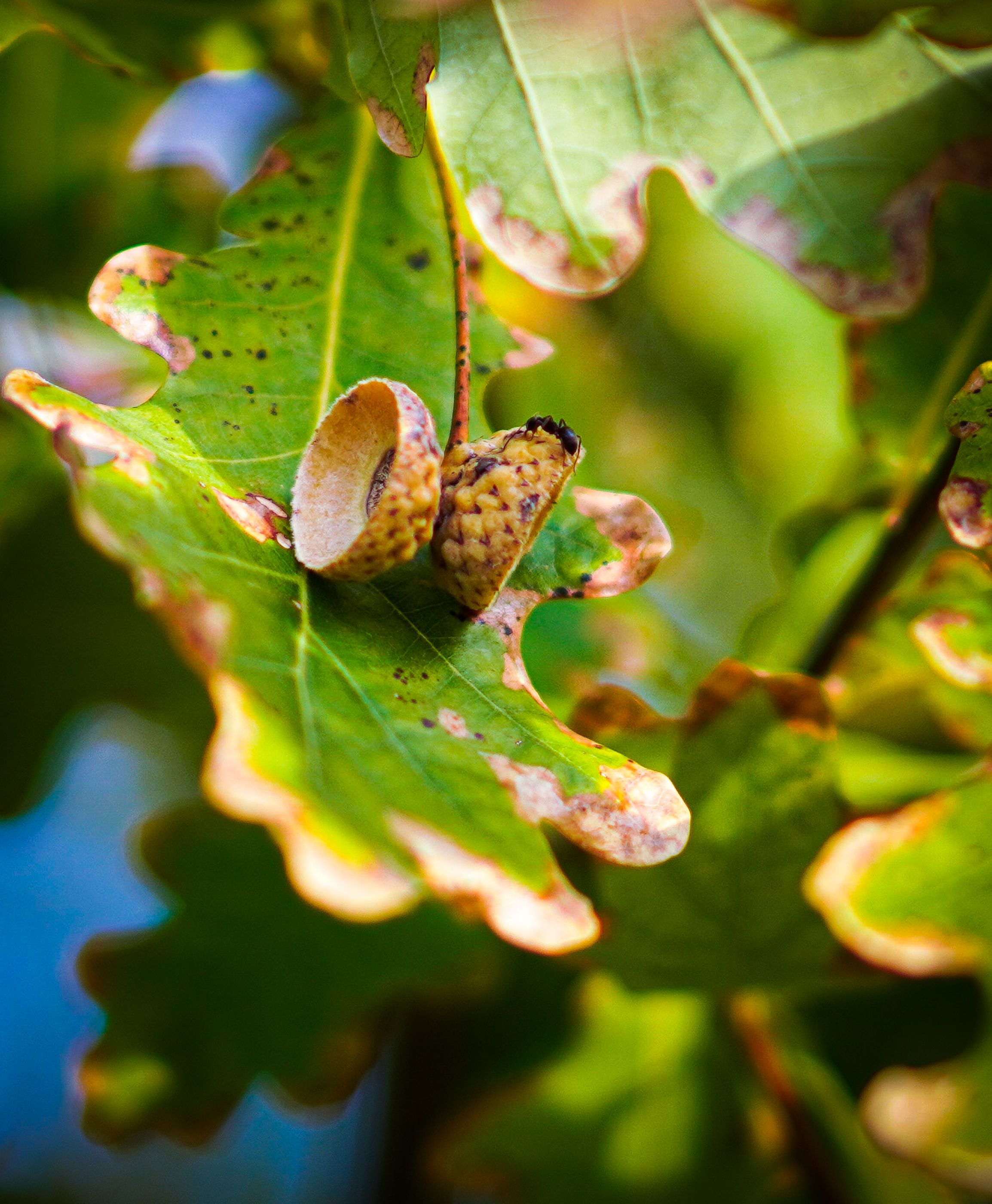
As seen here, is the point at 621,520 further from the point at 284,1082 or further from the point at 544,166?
the point at 284,1082

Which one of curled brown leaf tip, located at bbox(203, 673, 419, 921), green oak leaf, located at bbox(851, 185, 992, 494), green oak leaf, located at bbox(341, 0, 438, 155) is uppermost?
green oak leaf, located at bbox(341, 0, 438, 155)

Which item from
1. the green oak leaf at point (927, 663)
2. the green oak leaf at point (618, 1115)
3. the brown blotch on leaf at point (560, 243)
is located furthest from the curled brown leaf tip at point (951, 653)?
the green oak leaf at point (618, 1115)

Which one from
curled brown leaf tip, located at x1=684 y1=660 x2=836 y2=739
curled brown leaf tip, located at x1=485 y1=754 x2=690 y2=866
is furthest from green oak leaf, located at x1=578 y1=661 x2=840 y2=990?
curled brown leaf tip, located at x1=485 y1=754 x2=690 y2=866

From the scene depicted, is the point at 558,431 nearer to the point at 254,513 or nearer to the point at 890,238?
the point at 254,513

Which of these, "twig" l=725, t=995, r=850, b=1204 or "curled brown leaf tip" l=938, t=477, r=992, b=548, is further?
"twig" l=725, t=995, r=850, b=1204

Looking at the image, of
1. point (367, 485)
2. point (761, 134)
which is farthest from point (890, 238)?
point (367, 485)

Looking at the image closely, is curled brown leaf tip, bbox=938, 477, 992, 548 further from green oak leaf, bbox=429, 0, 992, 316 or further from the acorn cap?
the acorn cap

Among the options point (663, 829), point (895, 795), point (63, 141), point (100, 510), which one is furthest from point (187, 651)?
point (63, 141)
